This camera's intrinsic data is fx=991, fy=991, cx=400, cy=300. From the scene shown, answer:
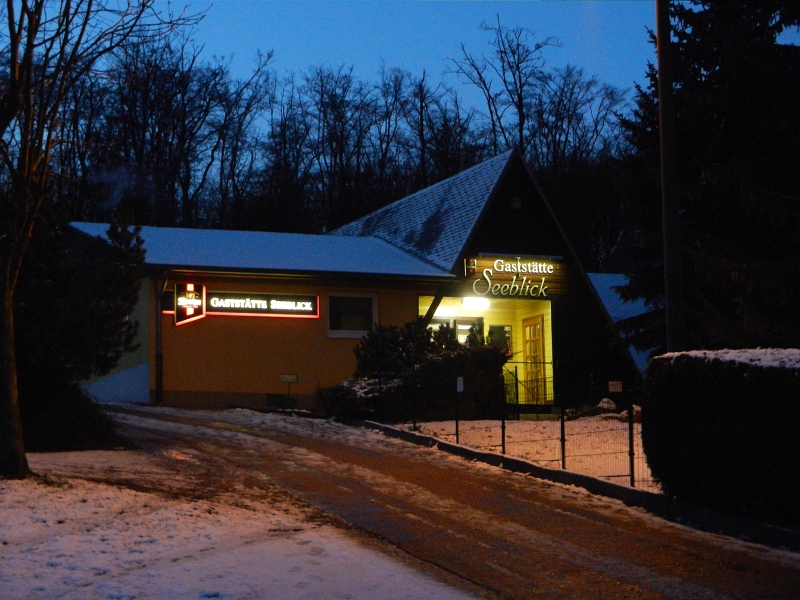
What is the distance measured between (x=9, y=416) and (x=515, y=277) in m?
19.0

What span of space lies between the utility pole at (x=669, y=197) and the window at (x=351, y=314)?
14.4 metres

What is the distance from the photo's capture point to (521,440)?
17656 millimetres

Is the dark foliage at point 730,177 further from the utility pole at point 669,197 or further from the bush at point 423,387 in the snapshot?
the bush at point 423,387

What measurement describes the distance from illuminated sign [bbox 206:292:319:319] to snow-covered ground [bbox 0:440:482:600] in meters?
14.2

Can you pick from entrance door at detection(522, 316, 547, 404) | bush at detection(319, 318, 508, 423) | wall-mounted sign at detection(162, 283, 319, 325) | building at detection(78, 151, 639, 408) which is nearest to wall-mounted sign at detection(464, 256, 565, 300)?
building at detection(78, 151, 639, 408)

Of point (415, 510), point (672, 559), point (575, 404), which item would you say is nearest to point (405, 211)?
point (575, 404)

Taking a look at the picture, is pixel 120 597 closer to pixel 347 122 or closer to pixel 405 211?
pixel 405 211

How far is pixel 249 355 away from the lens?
84.5 feet

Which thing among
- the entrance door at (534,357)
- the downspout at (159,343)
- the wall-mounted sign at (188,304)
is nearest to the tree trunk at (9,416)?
the downspout at (159,343)

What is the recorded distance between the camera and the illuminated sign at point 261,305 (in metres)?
25.6

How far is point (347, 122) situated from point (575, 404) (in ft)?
94.7

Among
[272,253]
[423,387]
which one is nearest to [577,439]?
[423,387]

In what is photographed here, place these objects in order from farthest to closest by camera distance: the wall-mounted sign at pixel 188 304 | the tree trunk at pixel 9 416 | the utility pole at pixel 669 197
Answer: the wall-mounted sign at pixel 188 304
the utility pole at pixel 669 197
the tree trunk at pixel 9 416

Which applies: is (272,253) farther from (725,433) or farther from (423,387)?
(725,433)
